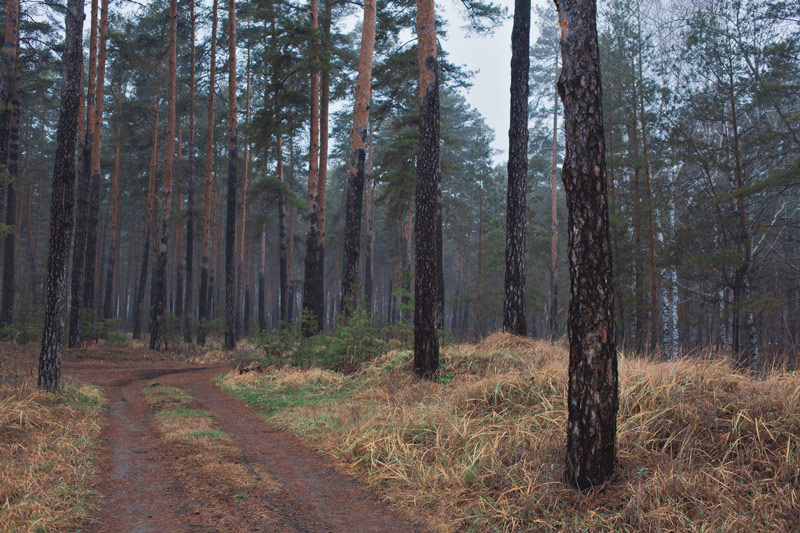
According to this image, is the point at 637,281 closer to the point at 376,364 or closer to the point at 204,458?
the point at 376,364

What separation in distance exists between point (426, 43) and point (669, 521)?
Answer: 880cm

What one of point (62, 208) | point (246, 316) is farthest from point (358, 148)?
point (246, 316)

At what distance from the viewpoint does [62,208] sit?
8.33 m

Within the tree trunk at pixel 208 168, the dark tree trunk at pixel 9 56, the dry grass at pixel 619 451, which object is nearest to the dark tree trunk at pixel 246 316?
the tree trunk at pixel 208 168

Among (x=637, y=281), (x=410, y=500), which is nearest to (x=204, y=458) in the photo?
(x=410, y=500)

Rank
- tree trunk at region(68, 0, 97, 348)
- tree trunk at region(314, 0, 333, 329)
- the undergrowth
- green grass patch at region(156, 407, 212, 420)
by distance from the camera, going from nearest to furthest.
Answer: green grass patch at region(156, 407, 212, 420) → the undergrowth → tree trunk at region(314, 0, 333, 329) → tree trunk at region(68, 0, 97, 348)

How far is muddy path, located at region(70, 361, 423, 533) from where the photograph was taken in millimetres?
4031

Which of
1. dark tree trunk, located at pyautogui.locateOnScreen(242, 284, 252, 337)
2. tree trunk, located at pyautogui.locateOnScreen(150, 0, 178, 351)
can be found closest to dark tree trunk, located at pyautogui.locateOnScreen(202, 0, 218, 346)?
tree trunk, located at pyautogui.locateOnScreen(150, 0, 178, 351)

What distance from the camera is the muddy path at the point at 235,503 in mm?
4031

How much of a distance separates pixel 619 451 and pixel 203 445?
4.75 m

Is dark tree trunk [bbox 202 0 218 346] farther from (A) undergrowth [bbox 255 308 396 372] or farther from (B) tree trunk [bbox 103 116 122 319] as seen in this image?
(A) undergrowth [bbox 255 308 396 372]

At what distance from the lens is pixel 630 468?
4254mm

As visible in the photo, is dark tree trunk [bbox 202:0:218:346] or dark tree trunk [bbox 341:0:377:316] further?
dark tree trunk [bbox 202:0:218:346]

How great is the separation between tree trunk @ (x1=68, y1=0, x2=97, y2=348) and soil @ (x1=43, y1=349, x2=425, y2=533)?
11.5 metres
